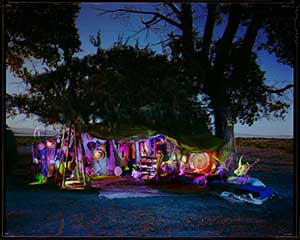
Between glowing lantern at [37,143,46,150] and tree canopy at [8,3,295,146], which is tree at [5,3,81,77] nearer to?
tree canopy at [8,3,295,146]

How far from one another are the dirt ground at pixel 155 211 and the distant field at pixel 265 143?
108 millimetres

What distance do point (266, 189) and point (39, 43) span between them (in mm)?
4818

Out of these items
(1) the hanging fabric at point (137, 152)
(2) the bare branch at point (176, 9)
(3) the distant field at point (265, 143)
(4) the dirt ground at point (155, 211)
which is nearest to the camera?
(4) the dirt ground at point (155, 211)

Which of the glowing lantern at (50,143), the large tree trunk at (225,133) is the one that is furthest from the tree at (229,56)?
the glowing lantern at (50,143)

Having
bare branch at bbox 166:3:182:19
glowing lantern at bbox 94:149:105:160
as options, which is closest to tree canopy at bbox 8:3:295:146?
bare branch at bbox 166:3:182:19

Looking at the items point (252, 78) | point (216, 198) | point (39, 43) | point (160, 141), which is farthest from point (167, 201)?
point (39, 43)

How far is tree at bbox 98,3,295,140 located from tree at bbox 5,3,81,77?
141 cm

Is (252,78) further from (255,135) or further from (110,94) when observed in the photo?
(110,94)

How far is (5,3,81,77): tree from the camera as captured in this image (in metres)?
5.79

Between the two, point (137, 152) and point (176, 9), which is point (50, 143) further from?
point (176, 9)

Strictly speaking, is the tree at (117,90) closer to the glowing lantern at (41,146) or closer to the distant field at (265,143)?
the glowing lantern at (41,146)

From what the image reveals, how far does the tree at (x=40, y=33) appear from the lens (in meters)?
5.79

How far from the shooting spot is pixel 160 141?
6.96m

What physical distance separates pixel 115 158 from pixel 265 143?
303 cm
